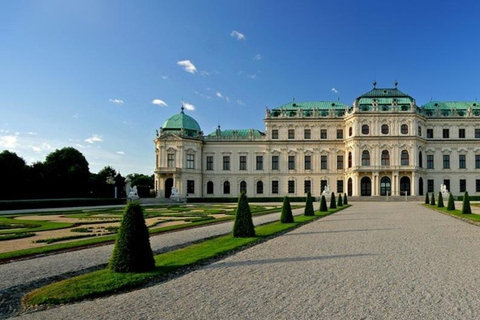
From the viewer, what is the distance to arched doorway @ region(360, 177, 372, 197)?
2013 inches

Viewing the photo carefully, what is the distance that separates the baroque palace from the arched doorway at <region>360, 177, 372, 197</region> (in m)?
0.13

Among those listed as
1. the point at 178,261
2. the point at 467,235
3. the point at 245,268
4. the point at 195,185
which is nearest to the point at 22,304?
the point at 178,261

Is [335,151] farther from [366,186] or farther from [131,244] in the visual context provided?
[131,244]

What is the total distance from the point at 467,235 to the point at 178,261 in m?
10.6

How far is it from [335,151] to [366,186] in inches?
266

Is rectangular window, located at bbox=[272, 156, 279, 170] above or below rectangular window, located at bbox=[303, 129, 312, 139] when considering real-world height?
below

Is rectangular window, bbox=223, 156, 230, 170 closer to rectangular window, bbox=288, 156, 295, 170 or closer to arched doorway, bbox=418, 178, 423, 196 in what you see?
rectangular window, bbox=288, 156, 295, 170

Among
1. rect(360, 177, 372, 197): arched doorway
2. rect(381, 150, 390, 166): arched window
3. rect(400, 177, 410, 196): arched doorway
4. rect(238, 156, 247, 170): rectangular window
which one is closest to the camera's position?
rect(400, 177, 410, 196): arched doorway

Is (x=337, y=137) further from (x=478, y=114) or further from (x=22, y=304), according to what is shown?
(x=22, y=304)

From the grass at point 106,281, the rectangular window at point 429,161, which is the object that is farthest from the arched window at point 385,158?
the grass at point 106,281

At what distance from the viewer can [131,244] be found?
24.9 ft

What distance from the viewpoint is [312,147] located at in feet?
180

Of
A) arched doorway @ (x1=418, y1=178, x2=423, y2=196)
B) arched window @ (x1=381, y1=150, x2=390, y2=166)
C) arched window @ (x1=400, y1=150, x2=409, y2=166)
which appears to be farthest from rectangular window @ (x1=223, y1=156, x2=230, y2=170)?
arched doorway @ (x1=418, y1=178, x2=423, y2=196)

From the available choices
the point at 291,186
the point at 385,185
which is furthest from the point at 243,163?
the point at 385,185
